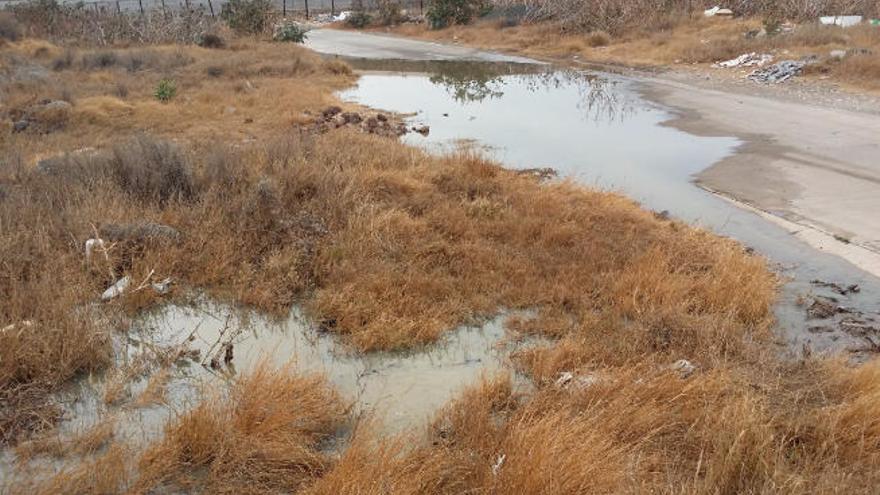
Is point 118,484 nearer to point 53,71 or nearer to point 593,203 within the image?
point 593,203

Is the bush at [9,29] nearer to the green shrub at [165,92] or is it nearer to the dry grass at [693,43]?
the green shrub at [165,92]

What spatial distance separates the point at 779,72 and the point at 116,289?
18909 millimetres

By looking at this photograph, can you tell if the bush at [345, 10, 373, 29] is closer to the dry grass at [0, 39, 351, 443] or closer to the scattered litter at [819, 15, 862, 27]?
the dry grass at [0, 39, 351, 443]

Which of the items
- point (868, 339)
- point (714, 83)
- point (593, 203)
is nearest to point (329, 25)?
point (714, 83)

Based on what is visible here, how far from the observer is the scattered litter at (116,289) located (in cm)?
562

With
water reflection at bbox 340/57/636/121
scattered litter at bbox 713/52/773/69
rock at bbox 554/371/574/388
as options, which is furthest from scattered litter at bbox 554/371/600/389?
scattered litter at bbox 713/52/773/69

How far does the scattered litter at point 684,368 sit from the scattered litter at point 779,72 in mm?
16513

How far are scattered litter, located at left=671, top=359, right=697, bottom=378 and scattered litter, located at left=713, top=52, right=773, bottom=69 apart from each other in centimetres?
1852

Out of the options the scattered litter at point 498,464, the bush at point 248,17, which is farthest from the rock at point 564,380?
the bush at point 248,17

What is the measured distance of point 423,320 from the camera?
561cm

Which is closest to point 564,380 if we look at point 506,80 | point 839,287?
point 839,287

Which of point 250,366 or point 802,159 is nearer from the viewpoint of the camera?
point 250,366

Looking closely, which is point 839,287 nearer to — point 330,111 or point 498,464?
point 498,464

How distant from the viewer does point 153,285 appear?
586 centimetres
